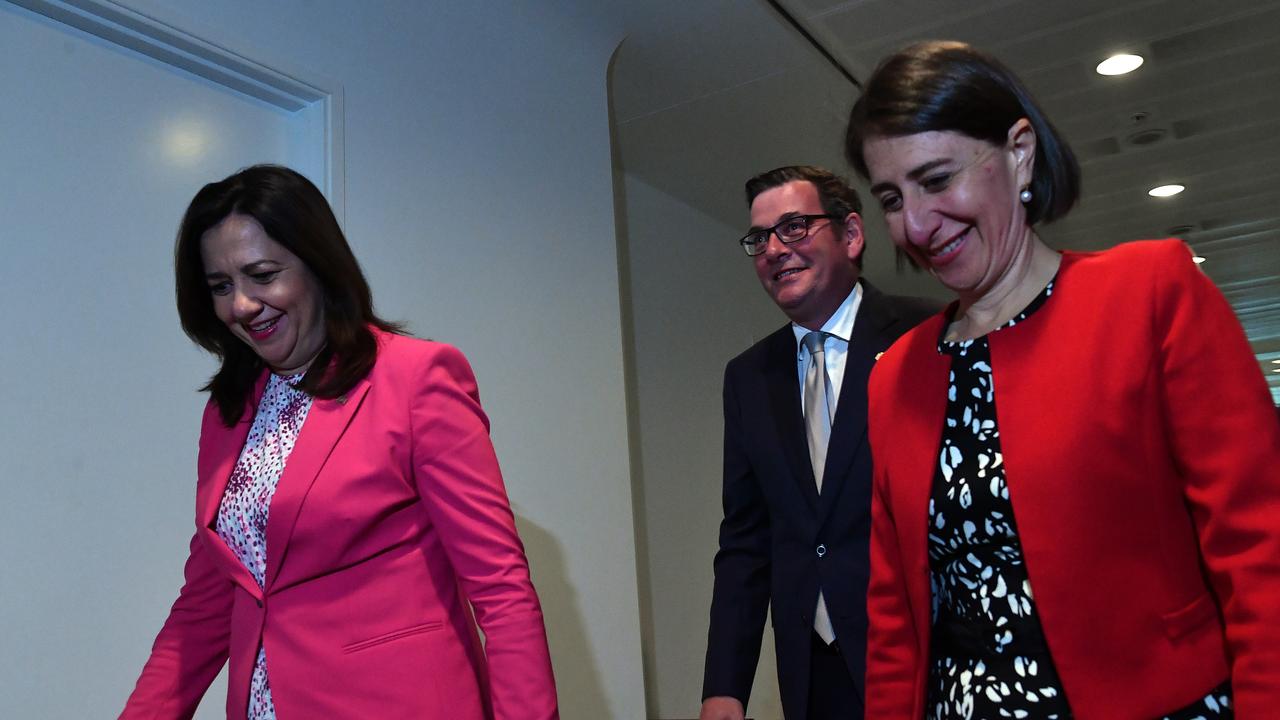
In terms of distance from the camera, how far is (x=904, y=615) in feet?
4.57

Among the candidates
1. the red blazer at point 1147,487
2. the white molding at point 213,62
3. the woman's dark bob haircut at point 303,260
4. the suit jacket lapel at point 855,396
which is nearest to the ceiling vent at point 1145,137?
the suit jacket lapel at point 855,396

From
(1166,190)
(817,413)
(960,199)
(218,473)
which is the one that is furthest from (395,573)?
(1166,190)

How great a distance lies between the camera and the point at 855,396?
207 centimetres

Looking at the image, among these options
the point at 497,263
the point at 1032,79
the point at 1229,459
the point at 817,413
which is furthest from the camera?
the point at 1032,79

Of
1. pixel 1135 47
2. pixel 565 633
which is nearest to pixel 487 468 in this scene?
pixel 565 633

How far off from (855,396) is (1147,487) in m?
0.95

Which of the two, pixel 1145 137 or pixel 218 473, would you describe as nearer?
pixel 218 473

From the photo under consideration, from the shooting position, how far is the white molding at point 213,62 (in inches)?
89.5

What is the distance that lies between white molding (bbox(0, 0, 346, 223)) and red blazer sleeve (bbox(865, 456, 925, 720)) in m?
1.81

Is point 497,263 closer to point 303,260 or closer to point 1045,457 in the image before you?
point 303,260

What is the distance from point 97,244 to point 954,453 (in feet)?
6.29

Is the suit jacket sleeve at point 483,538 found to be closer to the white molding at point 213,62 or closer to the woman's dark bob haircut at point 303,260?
the woman's dark bob haircut at point 303,260

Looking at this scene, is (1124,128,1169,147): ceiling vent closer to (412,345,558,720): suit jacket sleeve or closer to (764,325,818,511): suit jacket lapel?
(764,325,818,511): suit jacket lapel

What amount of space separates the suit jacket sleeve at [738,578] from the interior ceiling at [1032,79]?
1757 millimetres
